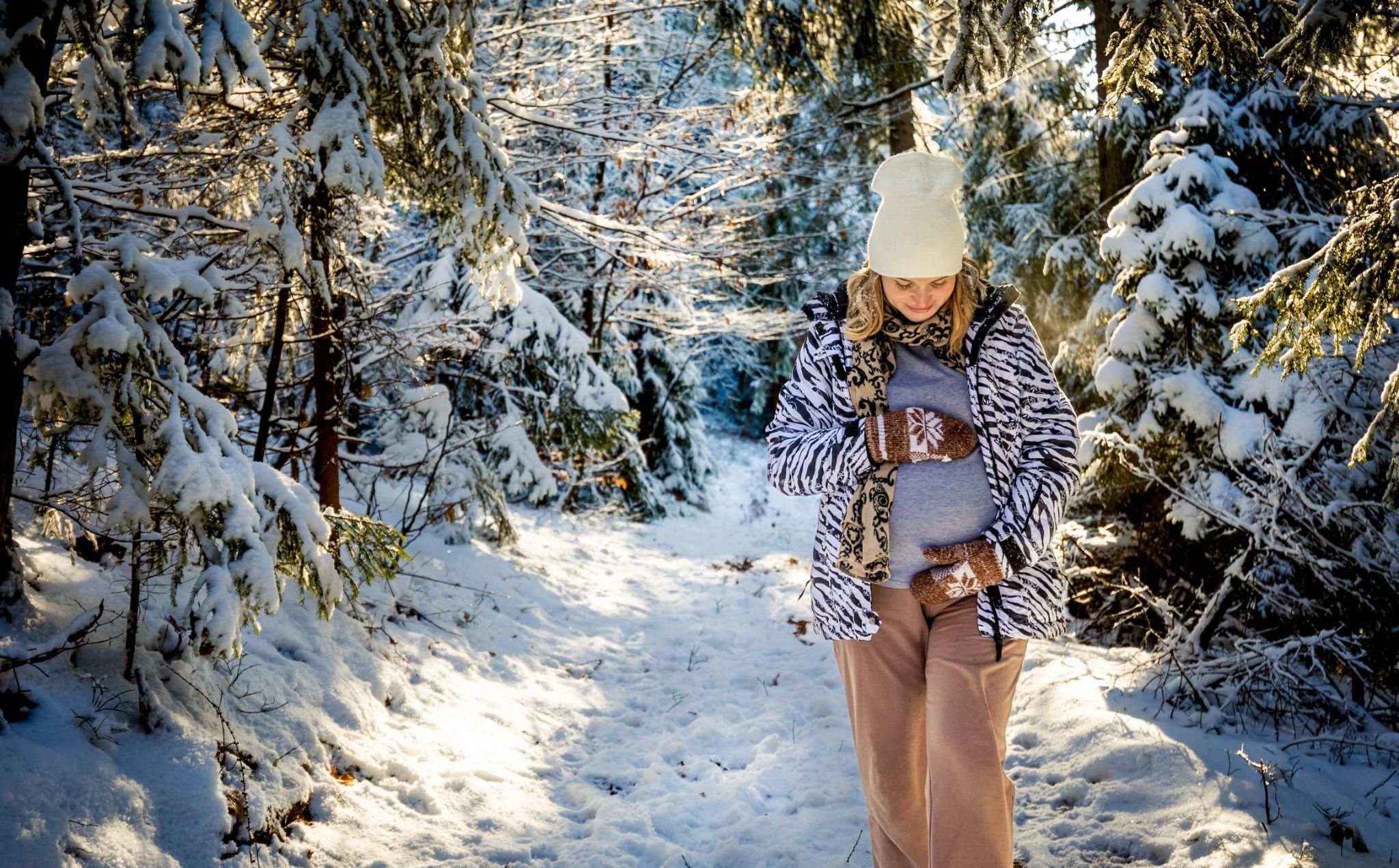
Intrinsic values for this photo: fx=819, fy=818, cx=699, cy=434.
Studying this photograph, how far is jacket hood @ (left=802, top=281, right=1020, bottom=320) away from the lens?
2.58 meters

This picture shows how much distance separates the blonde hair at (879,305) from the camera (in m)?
2.55

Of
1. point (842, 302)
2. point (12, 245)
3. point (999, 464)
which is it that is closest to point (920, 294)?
point (842, 302)

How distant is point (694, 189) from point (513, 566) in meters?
6.84

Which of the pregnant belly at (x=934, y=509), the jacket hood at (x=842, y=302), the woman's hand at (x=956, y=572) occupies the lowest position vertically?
the woman's hand at (x=956, y=572)

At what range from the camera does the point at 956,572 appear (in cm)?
242

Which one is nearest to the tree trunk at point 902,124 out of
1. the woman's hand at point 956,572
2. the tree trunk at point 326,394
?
the tree trunk at point 326,394

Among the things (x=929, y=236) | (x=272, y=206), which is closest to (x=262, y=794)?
(x=272, y=206)

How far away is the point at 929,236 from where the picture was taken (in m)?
2.54

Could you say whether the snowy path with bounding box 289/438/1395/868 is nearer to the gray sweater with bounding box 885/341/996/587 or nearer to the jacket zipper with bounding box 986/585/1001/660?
the jacket zipper with bounding box 986/585/1001/660

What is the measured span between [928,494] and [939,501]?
0.04m

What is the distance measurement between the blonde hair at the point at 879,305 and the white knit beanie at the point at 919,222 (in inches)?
2.3

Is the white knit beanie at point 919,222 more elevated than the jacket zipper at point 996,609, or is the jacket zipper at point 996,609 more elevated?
the white knit beanie at point 919,222

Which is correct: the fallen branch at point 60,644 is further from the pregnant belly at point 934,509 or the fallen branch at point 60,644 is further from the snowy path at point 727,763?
the pregnant belly at point 934,509

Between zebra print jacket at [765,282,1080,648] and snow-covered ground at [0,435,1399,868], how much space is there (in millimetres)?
1445
